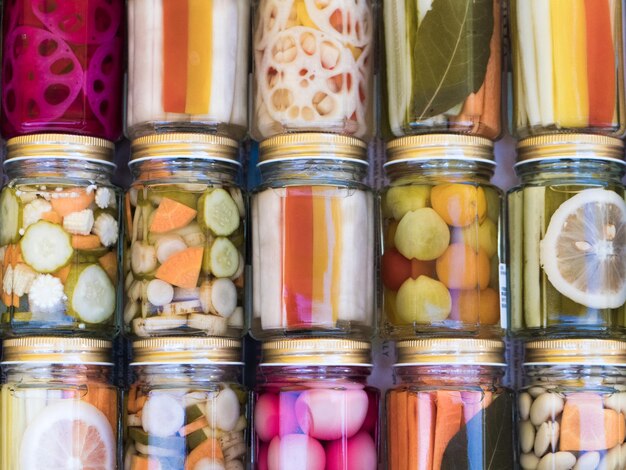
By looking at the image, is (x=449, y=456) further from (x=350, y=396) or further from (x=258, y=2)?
(x=258, y=2)

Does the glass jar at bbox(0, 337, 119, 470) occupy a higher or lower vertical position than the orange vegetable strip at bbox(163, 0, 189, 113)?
lower

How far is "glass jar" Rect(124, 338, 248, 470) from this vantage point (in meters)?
1.27

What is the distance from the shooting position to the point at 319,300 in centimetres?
129

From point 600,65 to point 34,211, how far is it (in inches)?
28.7

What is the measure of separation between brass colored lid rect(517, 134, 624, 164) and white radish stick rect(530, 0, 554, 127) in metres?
0.02

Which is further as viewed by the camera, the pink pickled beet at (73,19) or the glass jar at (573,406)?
the pink pickled beet at (73,19)

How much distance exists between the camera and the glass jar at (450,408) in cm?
125

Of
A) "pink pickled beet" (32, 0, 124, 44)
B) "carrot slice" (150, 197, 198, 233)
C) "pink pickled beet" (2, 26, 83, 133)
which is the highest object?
"pink pickled beet" (32, 0, 124, 44)

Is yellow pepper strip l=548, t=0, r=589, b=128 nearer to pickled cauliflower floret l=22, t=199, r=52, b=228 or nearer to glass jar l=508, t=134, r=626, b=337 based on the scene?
glass jar l=508, t=134, r=626, b=337

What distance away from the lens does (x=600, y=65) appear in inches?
52.2

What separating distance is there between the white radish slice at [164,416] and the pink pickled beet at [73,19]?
47 cm

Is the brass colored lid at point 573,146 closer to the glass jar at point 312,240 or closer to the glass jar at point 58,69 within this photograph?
the glass jar at point 312,240

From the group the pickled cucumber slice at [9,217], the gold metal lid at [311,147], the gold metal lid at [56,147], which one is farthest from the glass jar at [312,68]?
the pickled cucumber slice at [9,217]

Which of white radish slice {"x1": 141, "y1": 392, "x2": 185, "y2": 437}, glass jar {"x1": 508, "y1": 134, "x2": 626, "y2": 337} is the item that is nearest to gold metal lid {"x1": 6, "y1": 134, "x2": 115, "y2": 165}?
white radish slice {"x1": 141, "y1": 392, "x2": 185, "y2": 437}
